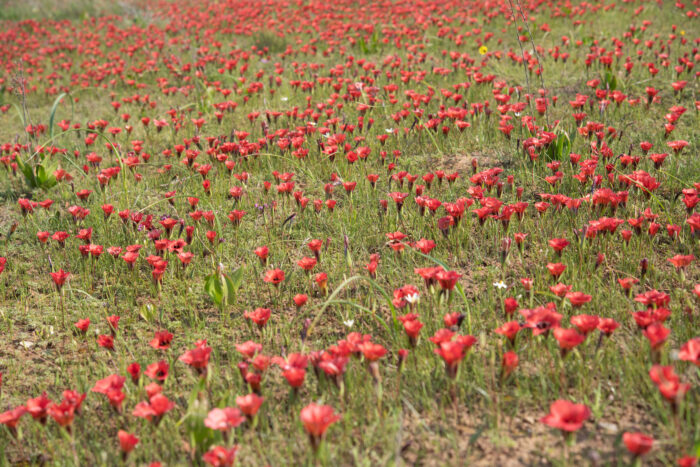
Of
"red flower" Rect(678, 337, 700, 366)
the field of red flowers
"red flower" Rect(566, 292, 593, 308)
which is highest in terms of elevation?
"red flower" Rect(678, 337, 700, 366)

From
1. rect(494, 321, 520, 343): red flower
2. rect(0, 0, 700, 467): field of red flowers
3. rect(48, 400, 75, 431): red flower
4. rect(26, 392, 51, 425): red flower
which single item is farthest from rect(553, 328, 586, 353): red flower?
rect(26, 392, 51, 425): red flower

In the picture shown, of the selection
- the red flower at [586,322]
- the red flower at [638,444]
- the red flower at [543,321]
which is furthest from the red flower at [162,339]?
the red flower at [638,444]

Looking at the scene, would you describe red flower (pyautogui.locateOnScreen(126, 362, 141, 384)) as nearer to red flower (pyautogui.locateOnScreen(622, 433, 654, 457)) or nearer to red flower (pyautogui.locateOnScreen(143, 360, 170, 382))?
red flower (pyautogui.locateOnScreen(143, 360, 170, 382))

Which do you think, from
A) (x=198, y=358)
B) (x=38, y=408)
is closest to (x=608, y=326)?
(x=198, y=358)

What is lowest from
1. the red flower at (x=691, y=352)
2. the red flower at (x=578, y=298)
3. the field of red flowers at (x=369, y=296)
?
the field of red flowers at (x=369, y=296)

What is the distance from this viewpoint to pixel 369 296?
2.92 metres

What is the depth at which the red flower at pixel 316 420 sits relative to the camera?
6.05 feet

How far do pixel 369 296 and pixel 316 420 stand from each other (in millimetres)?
1127

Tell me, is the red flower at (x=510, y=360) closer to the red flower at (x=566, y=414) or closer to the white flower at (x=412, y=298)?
the red flower at (x=566, y=414)

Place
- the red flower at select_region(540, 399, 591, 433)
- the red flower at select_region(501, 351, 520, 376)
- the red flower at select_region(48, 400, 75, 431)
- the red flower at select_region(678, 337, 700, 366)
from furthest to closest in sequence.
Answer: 1. the red flower at select_region(501, 351, 520, 376)
2. the red flower at select_region(48, 400, 75, 431)
3. the red flower at select_region(678, 337, 700, 366)
4. the red flower at select_region(540, 399, 591, 433)

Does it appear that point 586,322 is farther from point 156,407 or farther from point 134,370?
point 134,370

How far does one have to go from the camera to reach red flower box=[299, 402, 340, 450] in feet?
6.05

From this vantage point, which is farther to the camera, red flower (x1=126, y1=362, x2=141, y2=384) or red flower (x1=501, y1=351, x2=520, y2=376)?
red flower (x1=126, y1=362, x2=141, y2=384)

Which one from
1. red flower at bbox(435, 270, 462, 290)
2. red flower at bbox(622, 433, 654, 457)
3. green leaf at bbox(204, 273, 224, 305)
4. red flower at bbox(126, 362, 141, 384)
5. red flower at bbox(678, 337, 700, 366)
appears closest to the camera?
red flower at bbox(622, 433, 654, 457)
